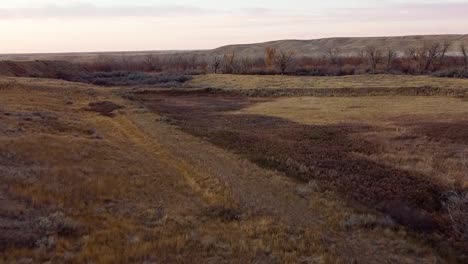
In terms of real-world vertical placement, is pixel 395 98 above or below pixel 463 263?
below

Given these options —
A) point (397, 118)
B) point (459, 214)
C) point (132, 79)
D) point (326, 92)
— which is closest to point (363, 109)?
point (397, 118)

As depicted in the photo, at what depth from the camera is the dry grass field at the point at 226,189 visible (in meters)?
10.6

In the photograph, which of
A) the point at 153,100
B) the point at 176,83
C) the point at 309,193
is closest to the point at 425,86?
the point at 153,100

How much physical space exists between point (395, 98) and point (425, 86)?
578 cm

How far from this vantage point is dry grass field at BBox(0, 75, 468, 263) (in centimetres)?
1057

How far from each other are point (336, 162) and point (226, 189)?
706 centimetres

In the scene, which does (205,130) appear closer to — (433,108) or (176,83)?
(433,108)

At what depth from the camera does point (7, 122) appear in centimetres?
2686

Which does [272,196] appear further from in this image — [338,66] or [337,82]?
[338,66]

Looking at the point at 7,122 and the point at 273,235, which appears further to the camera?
the point at 7,122

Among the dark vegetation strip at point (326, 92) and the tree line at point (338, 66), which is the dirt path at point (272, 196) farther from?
the tree line at point (338, 66)

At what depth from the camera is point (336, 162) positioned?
68.4 feet

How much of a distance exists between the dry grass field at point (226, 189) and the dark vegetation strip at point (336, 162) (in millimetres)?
69

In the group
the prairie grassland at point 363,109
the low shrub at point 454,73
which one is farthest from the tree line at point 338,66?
the prairie grassland at point 363,109
